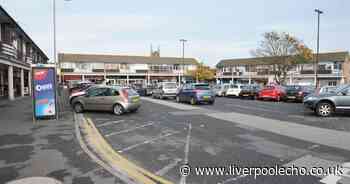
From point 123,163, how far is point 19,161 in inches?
92.7

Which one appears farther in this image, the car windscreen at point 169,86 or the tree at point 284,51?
the tree at point 284,51

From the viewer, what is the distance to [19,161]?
17.3 ft

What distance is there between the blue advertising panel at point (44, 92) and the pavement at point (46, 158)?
1.95m

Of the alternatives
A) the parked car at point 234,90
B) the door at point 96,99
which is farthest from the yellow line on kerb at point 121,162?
the parked car at point 234,90

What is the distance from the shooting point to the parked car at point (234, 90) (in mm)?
27623

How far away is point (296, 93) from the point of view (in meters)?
20.5

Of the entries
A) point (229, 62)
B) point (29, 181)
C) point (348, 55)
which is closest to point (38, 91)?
point (29, 181)

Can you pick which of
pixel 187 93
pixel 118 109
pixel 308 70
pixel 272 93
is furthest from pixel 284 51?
pixel 118 109

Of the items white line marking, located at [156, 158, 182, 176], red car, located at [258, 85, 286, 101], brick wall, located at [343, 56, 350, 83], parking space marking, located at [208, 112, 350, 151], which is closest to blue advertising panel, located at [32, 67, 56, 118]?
white line marking, located at [156, 158, 182, 176]

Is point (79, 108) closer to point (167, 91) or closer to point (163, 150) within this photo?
point (163, 150)

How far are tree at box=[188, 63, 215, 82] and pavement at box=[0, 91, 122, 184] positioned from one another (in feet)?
183

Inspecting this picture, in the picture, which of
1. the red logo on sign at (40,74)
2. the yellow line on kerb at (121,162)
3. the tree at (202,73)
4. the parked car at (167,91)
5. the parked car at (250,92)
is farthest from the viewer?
the tree at (202,73)

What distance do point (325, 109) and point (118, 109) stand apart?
10381 millimetres

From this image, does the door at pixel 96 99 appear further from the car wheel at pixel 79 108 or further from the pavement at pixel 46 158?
the pavement at pixel 46 158
